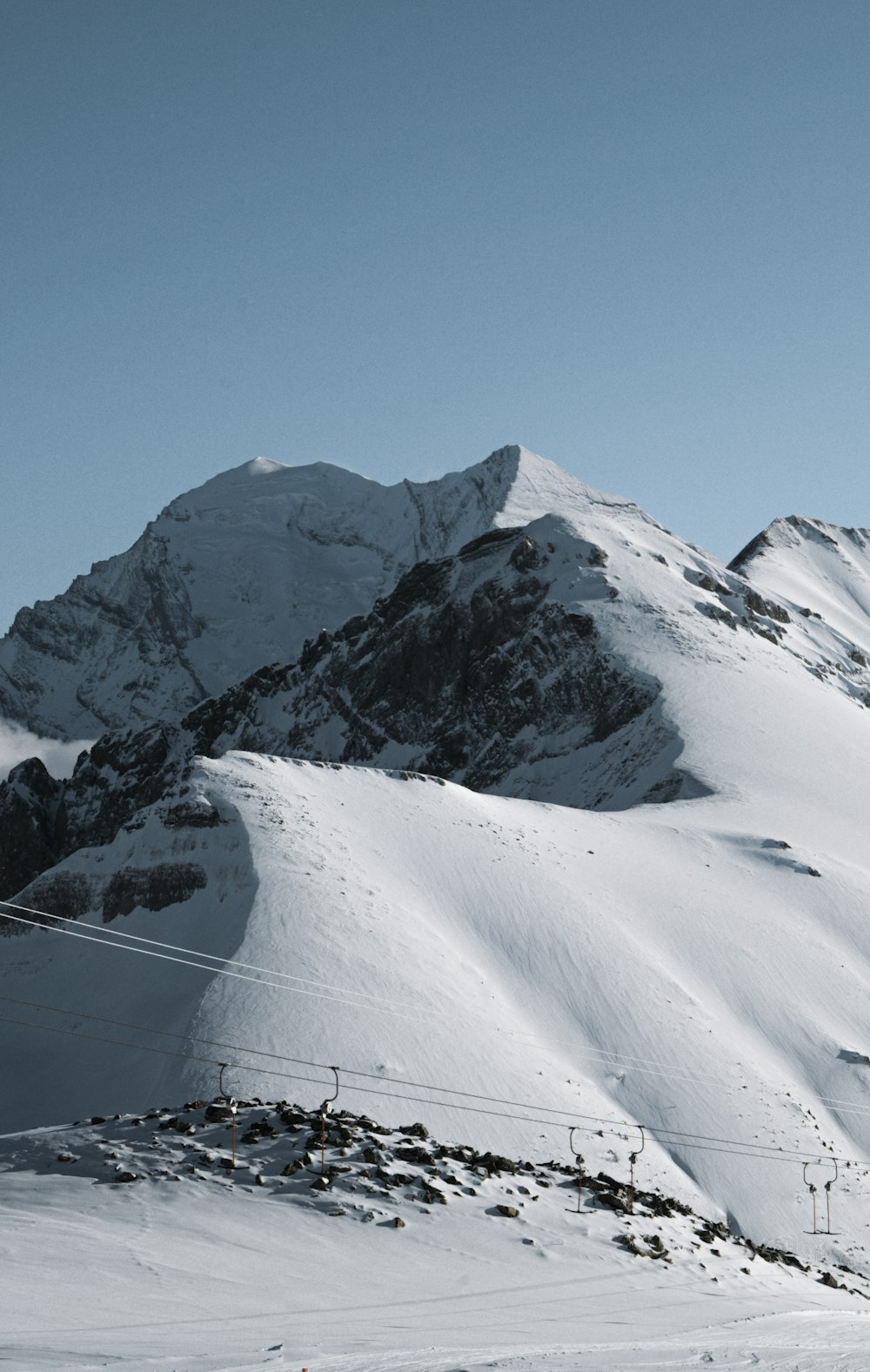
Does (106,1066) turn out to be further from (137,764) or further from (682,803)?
(137,764)

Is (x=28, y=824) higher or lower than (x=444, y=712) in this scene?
lower

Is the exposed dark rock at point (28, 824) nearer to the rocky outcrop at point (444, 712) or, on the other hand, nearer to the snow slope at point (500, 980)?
the rocky outcrop at point (444, 712)

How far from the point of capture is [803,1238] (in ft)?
184

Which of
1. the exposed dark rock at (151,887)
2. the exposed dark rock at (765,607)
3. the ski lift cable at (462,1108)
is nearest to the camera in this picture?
the ski lift cable at (462,1108)

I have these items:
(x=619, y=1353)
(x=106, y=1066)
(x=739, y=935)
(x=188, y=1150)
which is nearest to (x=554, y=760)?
(x=739, y=935)

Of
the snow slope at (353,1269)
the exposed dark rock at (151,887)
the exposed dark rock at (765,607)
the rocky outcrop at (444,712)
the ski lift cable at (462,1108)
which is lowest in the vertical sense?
the ski lift cable at (462,1108)

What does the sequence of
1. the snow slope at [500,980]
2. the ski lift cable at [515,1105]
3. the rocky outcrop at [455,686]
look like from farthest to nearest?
the rocky outcrop at [455,686], the snow slope at [500,980], the ski lift cable at [515,1105]

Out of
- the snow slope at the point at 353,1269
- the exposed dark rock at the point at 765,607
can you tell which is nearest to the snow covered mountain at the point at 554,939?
the snow slope at the point at 353,1269

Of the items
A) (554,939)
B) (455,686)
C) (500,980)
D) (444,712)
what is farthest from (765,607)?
(500,980)

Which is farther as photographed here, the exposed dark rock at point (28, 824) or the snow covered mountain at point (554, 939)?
the exposed dark rock at point (28, 824)

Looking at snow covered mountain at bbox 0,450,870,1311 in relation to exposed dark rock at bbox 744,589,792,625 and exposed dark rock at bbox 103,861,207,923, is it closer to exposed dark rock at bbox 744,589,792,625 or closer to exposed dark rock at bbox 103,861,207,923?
exposed dark rock at bbox 103,861,207,923

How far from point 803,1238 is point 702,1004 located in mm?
17608

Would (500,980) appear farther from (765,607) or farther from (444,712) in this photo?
(765,607)

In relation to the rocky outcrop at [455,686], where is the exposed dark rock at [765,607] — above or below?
above
